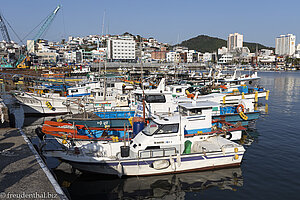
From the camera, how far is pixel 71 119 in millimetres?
18828

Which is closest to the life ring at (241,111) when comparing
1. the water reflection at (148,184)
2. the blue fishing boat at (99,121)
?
the water reflection at (148,184)

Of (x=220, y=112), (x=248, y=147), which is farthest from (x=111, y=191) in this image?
(x=220, y=112)

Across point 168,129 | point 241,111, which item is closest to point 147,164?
point 168,129

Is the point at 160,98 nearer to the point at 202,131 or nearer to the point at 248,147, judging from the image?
the point at 202,131

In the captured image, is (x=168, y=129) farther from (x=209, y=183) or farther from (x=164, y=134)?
(x=209, y=183)

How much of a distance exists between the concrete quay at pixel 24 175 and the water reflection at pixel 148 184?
Result: 2.55 metres

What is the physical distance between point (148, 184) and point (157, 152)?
1614 millimetres

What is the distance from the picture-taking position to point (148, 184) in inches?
479

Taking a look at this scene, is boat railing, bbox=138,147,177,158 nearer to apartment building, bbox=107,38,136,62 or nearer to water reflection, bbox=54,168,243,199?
water reflection, bbox=54,168,243,199

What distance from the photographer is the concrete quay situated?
7.70 m

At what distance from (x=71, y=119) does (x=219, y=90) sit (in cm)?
2229

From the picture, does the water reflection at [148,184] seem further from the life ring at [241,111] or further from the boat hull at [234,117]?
the life ring at [241,111]

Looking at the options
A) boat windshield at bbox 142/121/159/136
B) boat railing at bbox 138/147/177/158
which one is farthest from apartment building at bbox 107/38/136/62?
boat railing at bbox 138/147/177/158

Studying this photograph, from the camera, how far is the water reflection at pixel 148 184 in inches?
451
